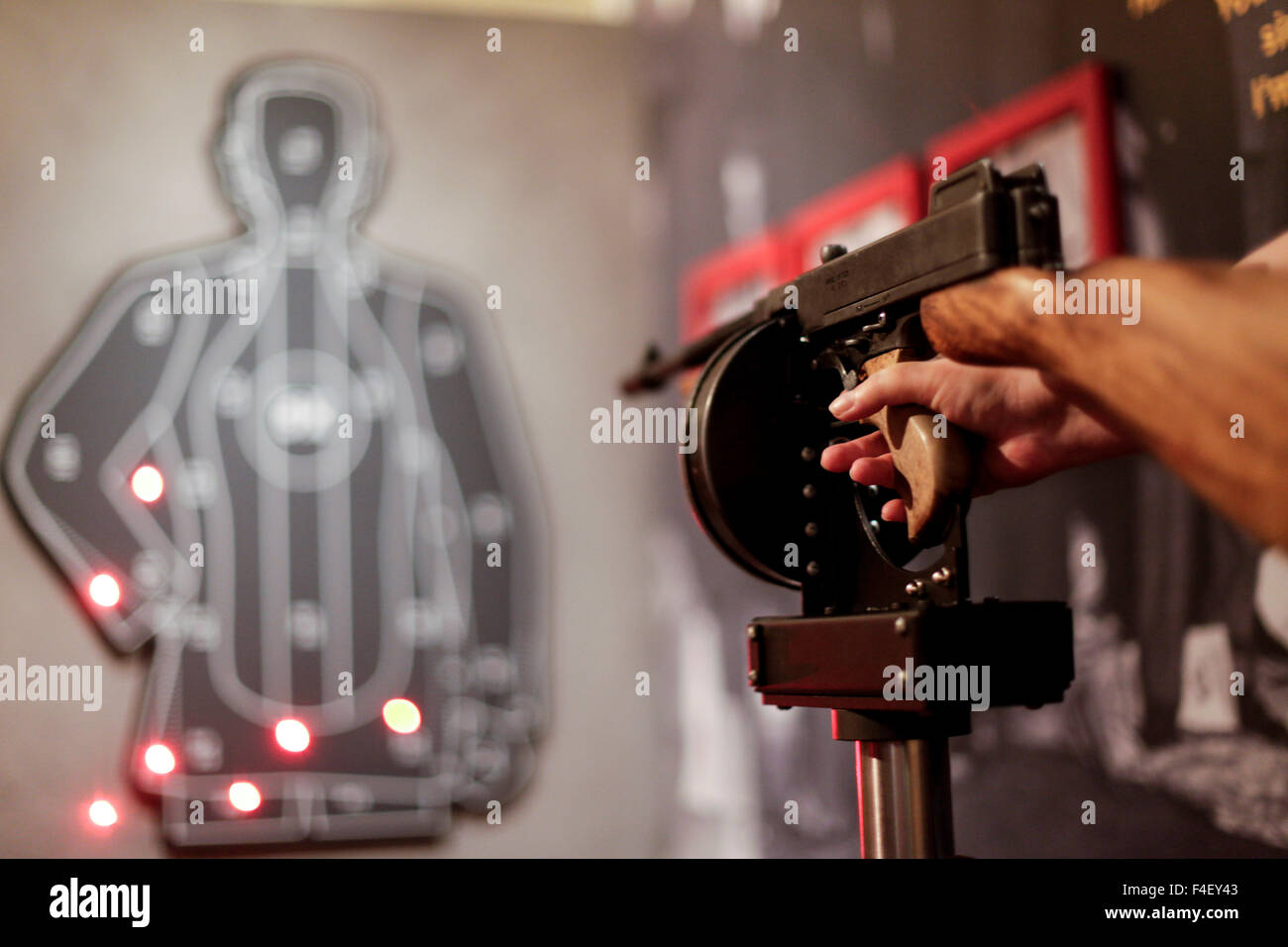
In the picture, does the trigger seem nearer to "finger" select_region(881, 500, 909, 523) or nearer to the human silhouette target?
"finger" select_region(881, 500, 909, 523)

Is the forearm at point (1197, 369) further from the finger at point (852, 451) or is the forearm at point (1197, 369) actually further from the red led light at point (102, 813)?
the red led light at point (102, 813)

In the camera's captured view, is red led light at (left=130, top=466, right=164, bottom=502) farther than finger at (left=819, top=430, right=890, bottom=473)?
Yes

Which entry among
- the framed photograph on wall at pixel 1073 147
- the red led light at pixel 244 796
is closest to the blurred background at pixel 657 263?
the framed photograph on wall at pixel 1073 147

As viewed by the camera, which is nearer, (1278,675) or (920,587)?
(920,587)

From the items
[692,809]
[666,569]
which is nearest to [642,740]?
[692,809]

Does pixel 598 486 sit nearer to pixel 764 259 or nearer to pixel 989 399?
pixel 764 259

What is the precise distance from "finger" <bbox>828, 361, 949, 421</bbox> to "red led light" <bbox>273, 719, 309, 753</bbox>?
1.50m

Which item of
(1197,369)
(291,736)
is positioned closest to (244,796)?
(291,736)

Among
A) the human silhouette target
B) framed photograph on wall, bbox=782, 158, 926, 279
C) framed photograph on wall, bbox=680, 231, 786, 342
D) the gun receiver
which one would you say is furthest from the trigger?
the human silhouette target

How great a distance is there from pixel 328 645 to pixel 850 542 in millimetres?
1413

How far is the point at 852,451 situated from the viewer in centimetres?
72

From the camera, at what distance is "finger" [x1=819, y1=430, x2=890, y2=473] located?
0.71m

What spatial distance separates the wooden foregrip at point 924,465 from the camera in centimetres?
63

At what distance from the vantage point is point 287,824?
5.98 feet
